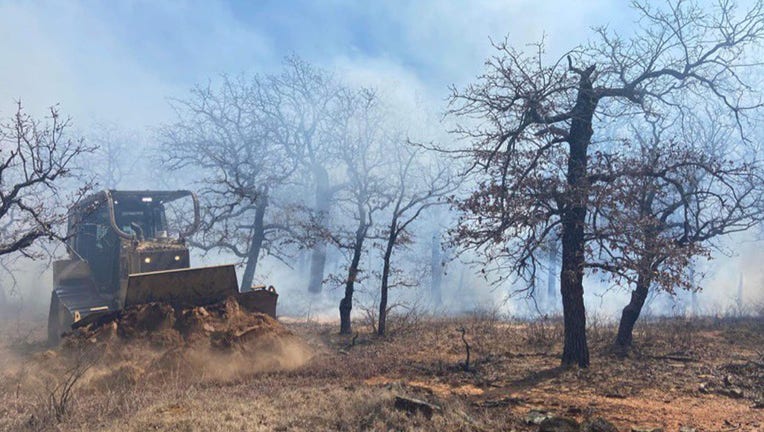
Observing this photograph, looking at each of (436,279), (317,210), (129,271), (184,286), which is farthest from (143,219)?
(436,279)

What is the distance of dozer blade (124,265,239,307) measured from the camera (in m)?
9.65

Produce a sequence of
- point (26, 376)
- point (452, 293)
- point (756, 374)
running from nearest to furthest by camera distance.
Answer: point (26, 376)
point (756, 374)
point (452, 293)

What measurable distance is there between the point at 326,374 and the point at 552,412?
4.05 m

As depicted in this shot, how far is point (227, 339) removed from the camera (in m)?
9.59

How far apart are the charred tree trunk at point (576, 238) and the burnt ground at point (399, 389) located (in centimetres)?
→ 52

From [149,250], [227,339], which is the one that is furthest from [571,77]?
[149,250]

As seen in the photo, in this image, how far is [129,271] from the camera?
11203mm

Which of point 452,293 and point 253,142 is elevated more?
point 253,142

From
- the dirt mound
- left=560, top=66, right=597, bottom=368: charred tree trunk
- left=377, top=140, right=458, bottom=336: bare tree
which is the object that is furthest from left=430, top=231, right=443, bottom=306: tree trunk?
the dirt mound

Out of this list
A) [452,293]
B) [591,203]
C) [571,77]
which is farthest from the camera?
[452,293]

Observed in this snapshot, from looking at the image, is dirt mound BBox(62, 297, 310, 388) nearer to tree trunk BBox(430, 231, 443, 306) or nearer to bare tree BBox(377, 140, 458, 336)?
bare tree BBox(377, 140, 458, 336)

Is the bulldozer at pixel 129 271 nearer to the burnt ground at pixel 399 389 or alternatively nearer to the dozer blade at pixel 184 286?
the dozer blade at pixel 184 286

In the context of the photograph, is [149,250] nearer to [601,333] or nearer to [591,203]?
[591,203]

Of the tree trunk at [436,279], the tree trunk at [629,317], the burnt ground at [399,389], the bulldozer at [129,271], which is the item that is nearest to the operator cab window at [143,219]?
the bulldozer at [129,271]
